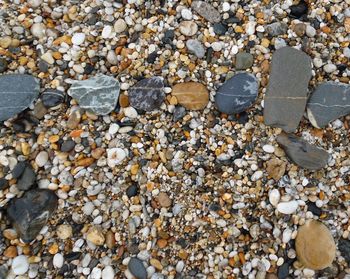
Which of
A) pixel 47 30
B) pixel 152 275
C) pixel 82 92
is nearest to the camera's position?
pixel 152 275

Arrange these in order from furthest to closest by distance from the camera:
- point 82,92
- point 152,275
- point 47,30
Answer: point 47,30 < point 82,92 < point 152,275

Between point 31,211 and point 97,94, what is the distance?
2.24 ft

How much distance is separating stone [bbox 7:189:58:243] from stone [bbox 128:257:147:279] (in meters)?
0.48

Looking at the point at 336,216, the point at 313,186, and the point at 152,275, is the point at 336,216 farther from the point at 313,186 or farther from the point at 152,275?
the point at 152,275

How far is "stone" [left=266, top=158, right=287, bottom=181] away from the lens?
7.83 ft

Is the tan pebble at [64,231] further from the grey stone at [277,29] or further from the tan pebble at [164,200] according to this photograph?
the grey stone at [277,29]

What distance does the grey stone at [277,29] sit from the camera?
2.58 m

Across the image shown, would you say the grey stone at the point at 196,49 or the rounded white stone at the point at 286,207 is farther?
the grey stone at the point at 196,49

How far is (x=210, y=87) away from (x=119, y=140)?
556 mm

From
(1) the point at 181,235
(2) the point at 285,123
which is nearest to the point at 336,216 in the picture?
(2) the point at 285,123

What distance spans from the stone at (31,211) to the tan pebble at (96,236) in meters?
0.22

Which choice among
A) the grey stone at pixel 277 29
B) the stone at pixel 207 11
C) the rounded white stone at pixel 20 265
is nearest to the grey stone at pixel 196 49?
the stone at pixel 207 11

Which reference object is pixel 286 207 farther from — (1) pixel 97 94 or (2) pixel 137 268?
(1) pixel 97 94

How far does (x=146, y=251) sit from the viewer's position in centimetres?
235
